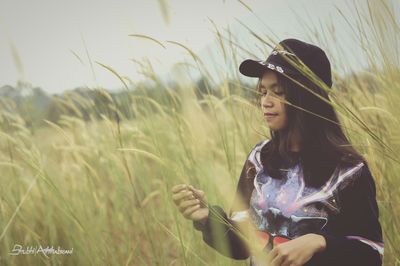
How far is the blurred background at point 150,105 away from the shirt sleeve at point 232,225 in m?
0.06

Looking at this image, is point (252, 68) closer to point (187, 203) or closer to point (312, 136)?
point (312, 136)

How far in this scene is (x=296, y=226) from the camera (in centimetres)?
98

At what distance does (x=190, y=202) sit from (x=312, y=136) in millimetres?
354

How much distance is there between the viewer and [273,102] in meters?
1.04

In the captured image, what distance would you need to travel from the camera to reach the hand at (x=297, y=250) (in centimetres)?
87

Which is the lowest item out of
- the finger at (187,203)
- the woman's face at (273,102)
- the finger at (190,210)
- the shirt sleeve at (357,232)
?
the shirt sleeve at (357,232)

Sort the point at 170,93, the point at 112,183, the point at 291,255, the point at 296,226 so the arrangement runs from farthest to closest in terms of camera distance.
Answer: the point at 112,183 < the point at 170,93 < the point at 296,226 < the point at 291,255

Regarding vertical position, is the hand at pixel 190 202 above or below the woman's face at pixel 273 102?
below

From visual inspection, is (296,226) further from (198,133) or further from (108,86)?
(108,86)

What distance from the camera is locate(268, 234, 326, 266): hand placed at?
2.87 feet

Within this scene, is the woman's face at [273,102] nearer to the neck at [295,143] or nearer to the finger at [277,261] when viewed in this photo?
the neck at [295,143]

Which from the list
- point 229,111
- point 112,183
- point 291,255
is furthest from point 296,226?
point 112,183

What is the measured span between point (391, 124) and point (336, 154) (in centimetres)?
29

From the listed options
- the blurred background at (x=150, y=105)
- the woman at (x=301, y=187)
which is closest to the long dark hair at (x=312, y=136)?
the woman at (x=301, y=187)
